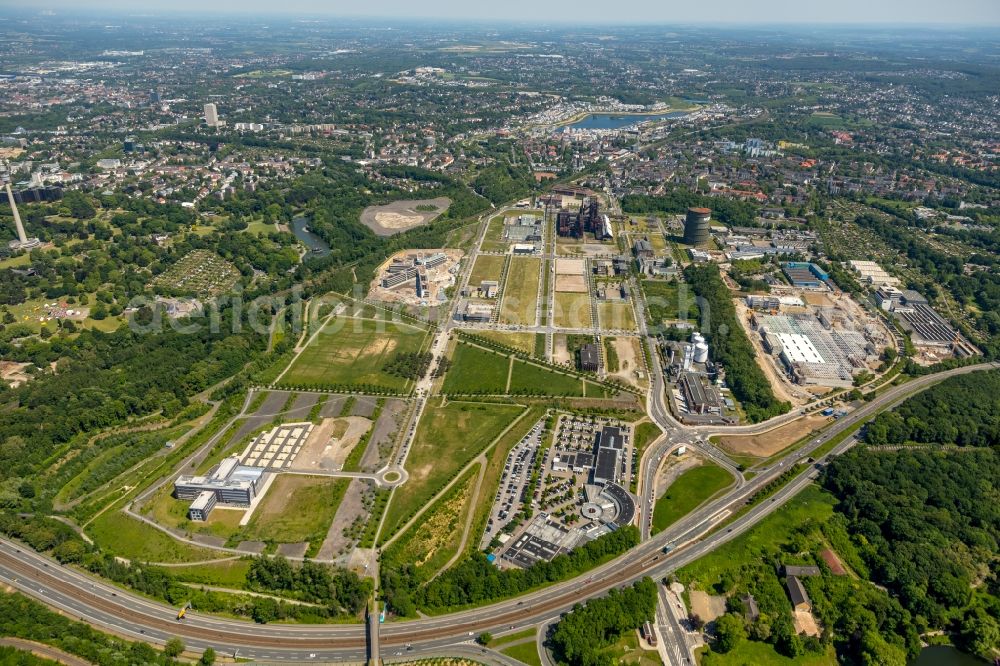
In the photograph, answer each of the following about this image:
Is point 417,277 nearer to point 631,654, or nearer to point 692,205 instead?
point 631,654

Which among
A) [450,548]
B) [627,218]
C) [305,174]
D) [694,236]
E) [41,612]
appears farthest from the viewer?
[305,174]

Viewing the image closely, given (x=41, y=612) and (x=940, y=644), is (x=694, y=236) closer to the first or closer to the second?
(x=940, y=644)

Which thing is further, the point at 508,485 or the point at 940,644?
the point at 508,485

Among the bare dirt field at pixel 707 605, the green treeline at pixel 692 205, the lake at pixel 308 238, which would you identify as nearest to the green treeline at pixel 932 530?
the bare dirt field at pixel 707 605

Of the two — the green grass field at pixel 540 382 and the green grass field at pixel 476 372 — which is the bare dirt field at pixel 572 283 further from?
the green grass field at pixel 540 382

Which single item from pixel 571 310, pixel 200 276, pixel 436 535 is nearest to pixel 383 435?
pixel 436 535

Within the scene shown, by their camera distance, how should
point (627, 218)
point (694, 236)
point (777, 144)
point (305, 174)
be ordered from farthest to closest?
point (777, 144) < point (305, 174) < point (627, 218) < point (694, 236)

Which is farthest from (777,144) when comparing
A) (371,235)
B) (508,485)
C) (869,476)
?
(508,485)
